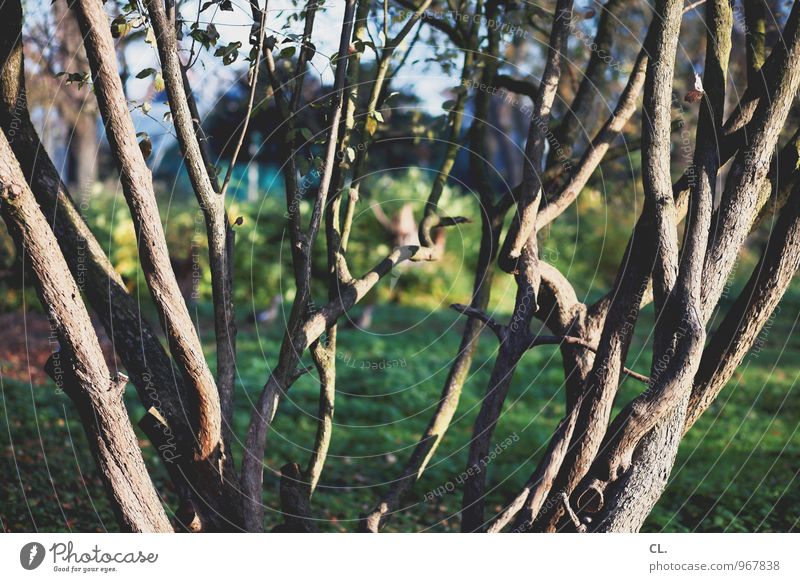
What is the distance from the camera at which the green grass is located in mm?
5012

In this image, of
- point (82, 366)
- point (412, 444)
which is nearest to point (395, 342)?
point (412, 444)

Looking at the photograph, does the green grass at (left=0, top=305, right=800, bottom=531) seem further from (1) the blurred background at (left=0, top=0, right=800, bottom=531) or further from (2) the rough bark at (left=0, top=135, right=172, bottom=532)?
(2) the rough bark at (left=0, top=135, right=172, bottom=532)

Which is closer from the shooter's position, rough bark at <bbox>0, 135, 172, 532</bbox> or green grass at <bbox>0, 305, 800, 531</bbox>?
rough bark at <bbox>0, 135, 172, 532</bbox>

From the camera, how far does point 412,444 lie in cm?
675

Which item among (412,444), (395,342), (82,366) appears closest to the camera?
(82,366)

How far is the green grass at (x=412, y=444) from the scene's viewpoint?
501 cm

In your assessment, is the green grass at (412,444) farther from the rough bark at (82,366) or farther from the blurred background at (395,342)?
the rough bark at (82,366)

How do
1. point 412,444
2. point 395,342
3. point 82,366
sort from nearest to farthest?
point 82,366 < point 412,444 < point 395,342

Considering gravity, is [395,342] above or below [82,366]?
below

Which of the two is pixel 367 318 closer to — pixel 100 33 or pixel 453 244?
pixel 453 244

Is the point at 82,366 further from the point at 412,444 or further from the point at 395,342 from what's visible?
the point at 395,342

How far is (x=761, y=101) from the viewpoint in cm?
348

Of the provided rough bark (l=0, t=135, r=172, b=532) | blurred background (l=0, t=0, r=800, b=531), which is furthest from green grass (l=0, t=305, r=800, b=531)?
rough bark (l=0, t=135, r=172, b=532)

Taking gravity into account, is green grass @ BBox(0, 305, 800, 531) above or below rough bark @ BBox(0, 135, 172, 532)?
below
